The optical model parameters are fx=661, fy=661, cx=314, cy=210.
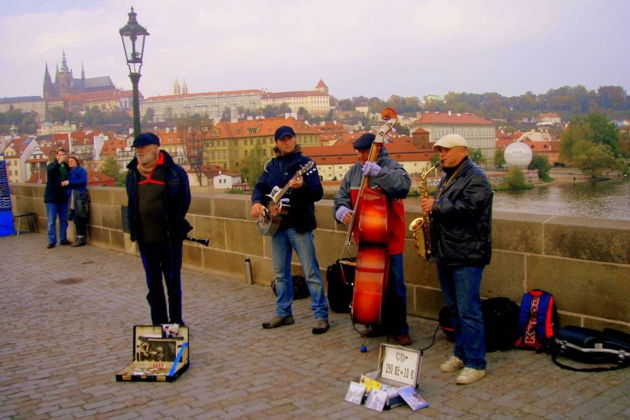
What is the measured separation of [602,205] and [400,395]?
7425mm

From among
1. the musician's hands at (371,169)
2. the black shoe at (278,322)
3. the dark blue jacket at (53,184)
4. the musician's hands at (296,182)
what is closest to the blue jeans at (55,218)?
the dark blue jacket at (53,184)

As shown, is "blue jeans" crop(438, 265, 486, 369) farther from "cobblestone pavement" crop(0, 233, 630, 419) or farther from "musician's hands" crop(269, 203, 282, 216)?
"musician's hands" crop(269, 203, 282, 216)

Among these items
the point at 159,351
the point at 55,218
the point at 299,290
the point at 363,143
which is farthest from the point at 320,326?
the point at 55,218

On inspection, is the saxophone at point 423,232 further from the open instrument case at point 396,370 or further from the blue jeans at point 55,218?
the blue jeans at point 55,218

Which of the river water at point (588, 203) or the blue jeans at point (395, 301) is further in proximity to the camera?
the river water at point (588, 203)

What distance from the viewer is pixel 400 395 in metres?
4.18

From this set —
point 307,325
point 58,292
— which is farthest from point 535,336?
point 58,292

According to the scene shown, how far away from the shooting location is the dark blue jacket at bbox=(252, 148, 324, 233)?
19.0 feet

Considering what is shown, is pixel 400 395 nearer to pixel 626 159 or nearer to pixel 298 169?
pixel 298 169

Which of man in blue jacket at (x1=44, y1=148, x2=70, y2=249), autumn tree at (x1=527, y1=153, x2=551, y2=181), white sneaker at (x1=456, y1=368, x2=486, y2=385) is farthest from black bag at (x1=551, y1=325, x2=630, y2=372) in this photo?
autumn tree at (x1=527, y1=153, x2=551, y2=181)

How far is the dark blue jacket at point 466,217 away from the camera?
4.47 meters

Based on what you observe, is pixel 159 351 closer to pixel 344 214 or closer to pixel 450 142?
pixel 344 214

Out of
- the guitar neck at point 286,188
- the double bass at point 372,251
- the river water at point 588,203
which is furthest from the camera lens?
the river water at point 588,203

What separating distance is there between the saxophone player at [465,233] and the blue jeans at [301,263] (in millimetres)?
1549
